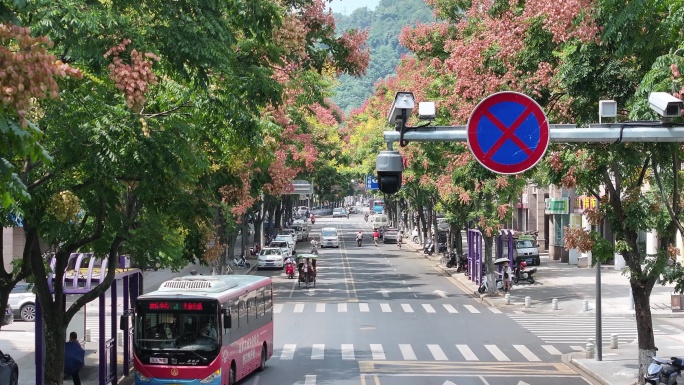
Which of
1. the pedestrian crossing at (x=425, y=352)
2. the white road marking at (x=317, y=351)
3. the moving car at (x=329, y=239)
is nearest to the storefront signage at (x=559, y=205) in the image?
the moving car at (x=329, y=239)

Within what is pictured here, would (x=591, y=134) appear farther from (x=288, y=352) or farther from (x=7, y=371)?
(x=288, y=352)

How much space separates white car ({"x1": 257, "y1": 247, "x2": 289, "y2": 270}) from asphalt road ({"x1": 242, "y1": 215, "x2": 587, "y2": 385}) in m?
7.57

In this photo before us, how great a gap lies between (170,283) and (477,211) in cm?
2497

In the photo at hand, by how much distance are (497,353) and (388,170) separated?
2100 centimetres

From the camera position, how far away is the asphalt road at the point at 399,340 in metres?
26.3

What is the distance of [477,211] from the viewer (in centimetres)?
4709

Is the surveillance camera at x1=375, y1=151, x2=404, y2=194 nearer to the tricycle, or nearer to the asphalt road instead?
the asphalt road

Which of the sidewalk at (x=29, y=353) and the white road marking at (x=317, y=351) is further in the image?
the white road marking at (x=317, y=351)

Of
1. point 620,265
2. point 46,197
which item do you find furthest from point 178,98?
point 620,265

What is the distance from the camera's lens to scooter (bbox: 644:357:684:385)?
63.2ft

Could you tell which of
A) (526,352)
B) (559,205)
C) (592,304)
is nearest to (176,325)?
(526,352)

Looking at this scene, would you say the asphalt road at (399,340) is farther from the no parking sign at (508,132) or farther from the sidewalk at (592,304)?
the no parking sign at (508,132)

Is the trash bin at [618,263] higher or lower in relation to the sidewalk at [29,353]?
higher

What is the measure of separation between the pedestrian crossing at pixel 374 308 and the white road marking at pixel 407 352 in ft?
30.7
